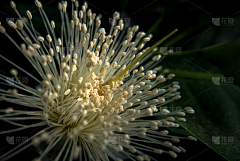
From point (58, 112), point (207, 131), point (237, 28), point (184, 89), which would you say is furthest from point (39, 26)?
Result: point (237, 28)

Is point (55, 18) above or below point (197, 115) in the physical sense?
above

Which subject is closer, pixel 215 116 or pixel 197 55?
pixel 215 116

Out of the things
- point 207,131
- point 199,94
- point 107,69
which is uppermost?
point 107,69

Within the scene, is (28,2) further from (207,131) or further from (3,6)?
(207,131)

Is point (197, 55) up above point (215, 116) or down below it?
above

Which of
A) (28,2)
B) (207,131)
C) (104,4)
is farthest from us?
(104,4)

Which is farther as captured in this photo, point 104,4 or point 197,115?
point 104,4

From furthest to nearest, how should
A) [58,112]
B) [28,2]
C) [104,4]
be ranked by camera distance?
[104,4]
[28,2]
[58,112]
